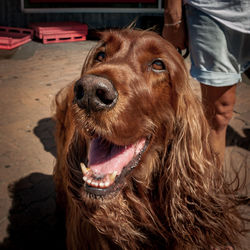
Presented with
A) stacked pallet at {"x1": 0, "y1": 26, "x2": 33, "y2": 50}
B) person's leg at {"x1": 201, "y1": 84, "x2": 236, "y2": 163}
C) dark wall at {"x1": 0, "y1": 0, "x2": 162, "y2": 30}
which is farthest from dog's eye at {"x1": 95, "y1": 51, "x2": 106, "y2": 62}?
dark wall at {"x1": 0, "y1": 0, "x2": 162, "y2": 30}

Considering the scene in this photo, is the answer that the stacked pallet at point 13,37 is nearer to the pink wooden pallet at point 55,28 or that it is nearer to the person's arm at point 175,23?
the pink wooden pallet at point 55,28

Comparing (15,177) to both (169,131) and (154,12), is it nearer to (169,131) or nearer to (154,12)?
(169,131)

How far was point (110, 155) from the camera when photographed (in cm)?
161

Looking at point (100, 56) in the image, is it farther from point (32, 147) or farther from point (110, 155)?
point (32, 147)

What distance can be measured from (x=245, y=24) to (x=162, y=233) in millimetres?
1459

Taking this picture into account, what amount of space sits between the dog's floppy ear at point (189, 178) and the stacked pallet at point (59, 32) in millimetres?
7064

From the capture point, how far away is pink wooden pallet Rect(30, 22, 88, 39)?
8000 millimetres

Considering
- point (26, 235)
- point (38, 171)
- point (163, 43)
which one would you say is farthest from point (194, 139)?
point (38, 171)

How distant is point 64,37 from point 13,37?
143 centimetres

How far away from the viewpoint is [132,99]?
1.42m

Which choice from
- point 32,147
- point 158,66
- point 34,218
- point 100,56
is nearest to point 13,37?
point 32,147

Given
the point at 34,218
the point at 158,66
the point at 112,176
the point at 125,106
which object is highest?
the point at 158,66

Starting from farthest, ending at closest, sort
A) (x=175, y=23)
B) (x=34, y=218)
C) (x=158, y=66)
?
(x=34, y=218)
(x=175, y=23)
(x=158, y=66)

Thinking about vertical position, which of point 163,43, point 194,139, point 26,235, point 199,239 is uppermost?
point 163,43
